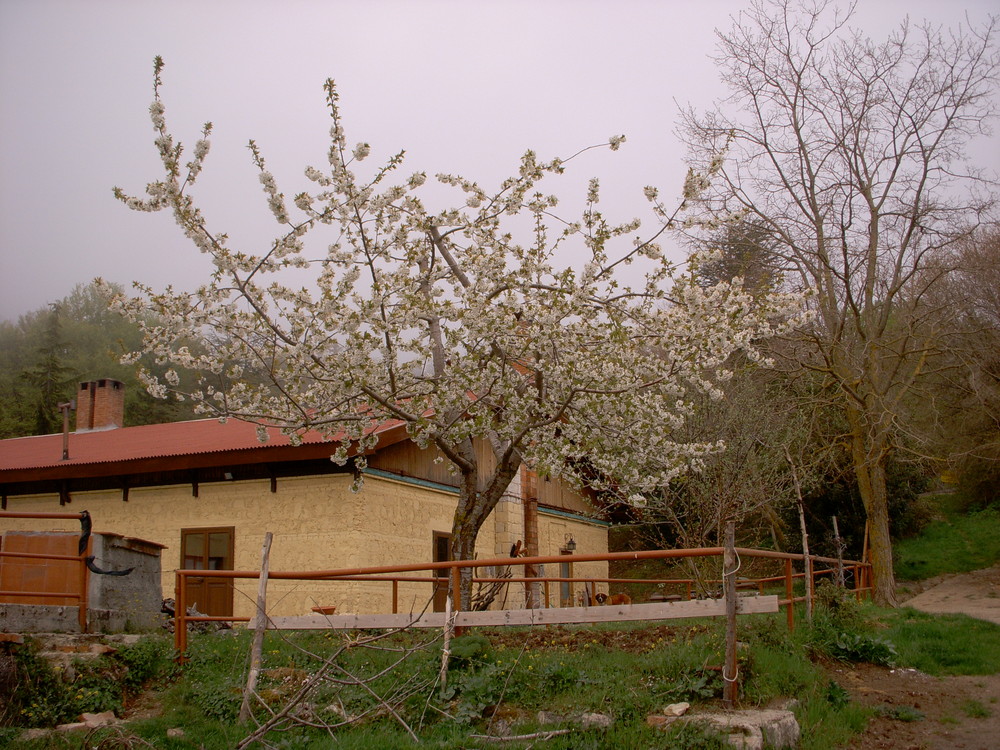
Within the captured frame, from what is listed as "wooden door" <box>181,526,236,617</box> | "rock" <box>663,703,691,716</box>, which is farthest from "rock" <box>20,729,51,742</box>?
"wooden door" <box>181,526,236,617</box>

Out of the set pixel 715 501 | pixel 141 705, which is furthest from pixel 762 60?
pixel 141 705

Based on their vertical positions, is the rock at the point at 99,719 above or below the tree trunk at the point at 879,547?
below

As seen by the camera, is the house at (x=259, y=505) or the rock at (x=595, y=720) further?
the house at (x=259, y=505)

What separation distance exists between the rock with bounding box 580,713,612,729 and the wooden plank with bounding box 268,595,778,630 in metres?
0.77

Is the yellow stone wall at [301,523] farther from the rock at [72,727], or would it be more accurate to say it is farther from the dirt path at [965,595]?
the dirt path at [965,595]

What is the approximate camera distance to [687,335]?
408 inches

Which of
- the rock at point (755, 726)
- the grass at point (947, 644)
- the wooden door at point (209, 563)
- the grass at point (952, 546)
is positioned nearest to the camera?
the rock at point (755, 726)

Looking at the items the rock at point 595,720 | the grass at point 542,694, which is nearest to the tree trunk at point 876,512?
the grass at point 542,694

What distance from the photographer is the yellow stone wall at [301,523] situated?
14.6 m

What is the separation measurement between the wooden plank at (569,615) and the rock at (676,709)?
0.69 meters

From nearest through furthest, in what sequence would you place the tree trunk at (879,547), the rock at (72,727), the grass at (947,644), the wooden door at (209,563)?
the rock at (72,727) → the grass at (947,644) → the wooden door at (209,563) → the tree trunk at (879,547)

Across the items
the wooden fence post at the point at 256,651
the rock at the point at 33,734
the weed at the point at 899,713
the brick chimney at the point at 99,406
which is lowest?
the weed at the point at 899,713

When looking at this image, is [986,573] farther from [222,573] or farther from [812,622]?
[222,573]

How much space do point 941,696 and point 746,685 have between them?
119 inches
